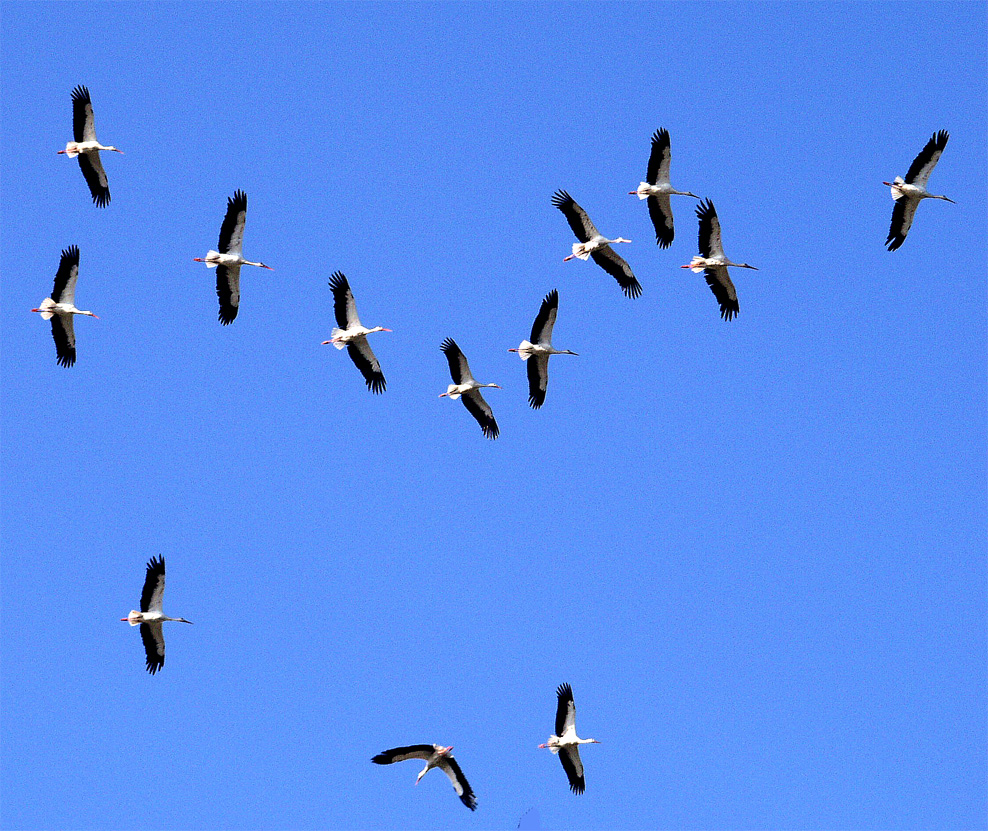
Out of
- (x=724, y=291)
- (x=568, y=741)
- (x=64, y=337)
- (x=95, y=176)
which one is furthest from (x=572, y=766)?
(x=95, y=176)

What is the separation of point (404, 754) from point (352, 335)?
7690 mm

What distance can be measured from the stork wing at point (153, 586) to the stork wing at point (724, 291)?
11257 millimetres

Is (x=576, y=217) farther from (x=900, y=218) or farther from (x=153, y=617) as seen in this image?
(x=153, y=617)

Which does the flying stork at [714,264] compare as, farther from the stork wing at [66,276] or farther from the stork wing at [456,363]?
the stork wing at [66,276]

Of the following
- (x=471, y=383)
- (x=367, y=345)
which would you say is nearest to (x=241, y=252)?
(x=367, y=345)

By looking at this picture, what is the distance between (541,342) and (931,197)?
7.63m

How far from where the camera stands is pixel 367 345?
2627 cm

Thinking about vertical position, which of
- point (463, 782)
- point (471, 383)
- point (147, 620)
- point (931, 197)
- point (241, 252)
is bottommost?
point (463, 782)

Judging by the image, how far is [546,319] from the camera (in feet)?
86.5

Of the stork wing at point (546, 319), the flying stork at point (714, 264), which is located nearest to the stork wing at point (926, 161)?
the flying stork at point (714, 264)

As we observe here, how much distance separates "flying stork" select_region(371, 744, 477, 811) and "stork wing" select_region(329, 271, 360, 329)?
7.85 metres

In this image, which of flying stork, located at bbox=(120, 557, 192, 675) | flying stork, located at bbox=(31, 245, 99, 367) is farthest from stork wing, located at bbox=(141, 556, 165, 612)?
flying stork, located at bbox=(31, 245, 99, 367)

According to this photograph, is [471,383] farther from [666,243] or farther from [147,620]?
[147,620]

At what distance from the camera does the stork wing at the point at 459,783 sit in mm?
23516
